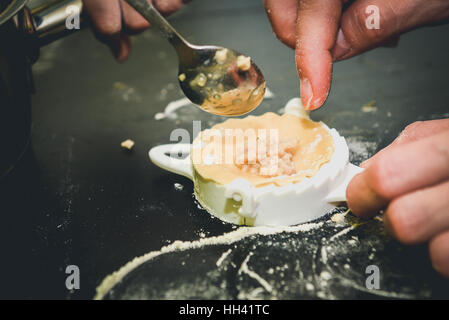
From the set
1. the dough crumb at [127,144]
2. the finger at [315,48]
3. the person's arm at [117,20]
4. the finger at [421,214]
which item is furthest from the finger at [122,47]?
the finger at [421,214]

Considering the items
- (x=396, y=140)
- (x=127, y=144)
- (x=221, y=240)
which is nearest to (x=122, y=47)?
(x=127, y=144)

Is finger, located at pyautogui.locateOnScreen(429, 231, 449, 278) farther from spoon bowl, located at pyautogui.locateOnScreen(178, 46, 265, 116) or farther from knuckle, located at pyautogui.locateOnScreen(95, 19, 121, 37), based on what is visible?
knuckle, located at pyautogui.locateOnScreen(95, 19, 121, 37)

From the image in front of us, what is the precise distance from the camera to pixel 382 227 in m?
0.93

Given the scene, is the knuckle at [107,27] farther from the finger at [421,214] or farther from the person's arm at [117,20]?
the finger at [421,214]

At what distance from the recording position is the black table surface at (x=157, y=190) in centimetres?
85

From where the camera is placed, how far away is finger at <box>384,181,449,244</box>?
74cm

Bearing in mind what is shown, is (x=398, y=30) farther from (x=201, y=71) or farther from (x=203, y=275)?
(x=203, y=275)

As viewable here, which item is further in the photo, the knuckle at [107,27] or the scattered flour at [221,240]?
the knuckle at [107,27]

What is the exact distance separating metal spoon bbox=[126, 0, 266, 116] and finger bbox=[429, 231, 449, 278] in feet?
1.67

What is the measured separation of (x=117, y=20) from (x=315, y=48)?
24.2 inches

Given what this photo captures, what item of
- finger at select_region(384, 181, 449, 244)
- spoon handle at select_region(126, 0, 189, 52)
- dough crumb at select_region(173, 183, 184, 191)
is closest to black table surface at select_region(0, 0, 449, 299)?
dough crumb at select_region(173, 183, 184, 191)

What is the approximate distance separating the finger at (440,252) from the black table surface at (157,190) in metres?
0.06
